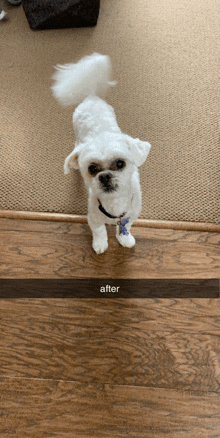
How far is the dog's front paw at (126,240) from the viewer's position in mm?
1255

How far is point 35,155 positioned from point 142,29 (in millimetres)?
1269

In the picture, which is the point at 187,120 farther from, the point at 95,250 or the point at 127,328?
the point at 127,328

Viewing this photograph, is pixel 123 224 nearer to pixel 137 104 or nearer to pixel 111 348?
pixel 111 348

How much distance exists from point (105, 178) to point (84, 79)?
595 mm

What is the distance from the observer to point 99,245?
49.8 inches

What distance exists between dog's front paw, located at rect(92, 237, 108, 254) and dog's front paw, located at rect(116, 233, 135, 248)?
A: 2.6 inches

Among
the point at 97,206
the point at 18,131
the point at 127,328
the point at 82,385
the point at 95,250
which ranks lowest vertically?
the point at 82,385

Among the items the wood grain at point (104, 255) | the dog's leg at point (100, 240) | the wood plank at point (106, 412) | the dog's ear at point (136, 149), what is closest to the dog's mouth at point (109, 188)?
the dog's ear at point (136, 149)

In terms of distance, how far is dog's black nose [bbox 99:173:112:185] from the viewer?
89 centimetres

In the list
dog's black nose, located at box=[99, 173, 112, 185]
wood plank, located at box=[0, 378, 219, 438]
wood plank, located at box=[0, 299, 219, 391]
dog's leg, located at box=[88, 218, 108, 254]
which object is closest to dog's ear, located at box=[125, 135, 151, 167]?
dog's black nose, located at box=[99, 173, 112, 185]

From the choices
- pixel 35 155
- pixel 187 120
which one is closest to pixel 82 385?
pixel 35 155

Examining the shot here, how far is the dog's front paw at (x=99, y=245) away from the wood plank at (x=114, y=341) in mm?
219

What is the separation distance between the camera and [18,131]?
165cm

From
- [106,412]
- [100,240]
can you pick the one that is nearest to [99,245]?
[100,240]
